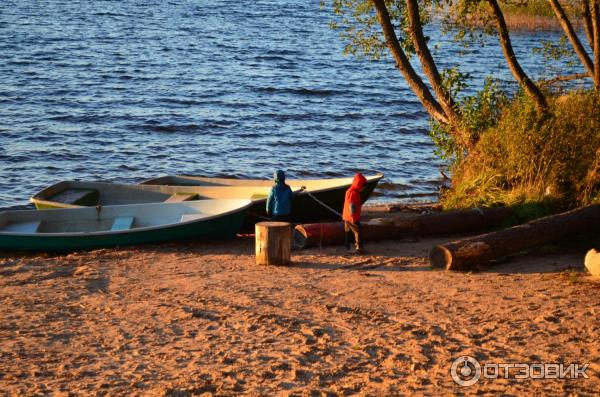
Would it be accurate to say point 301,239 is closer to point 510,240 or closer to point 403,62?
point 510,240

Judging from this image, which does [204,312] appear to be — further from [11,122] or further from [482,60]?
[482,60]

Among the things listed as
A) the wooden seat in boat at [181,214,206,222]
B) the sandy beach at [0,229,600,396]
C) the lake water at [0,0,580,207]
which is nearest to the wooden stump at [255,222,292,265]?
the sandy beach at [0,229,600,396]

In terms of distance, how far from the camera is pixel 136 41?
170ft

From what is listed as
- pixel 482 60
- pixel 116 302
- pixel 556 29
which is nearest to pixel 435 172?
pixel 116 302

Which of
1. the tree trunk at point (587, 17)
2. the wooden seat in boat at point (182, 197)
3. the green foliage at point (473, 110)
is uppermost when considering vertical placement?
the tree trunk at point (587, 17)

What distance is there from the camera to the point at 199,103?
35.4 metres

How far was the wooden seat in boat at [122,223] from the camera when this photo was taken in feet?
55.5

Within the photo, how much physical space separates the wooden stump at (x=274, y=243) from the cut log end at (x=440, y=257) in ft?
7.43

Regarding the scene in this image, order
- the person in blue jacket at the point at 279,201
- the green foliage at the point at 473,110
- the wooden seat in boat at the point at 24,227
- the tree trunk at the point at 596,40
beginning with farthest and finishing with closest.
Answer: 1. the tree trunk at the point at 596,40
2. the green foliage at the point at 473,110
3. the wooden seat in boat at the point at 24,227
4. the person in blue jacket at the point at 279,201

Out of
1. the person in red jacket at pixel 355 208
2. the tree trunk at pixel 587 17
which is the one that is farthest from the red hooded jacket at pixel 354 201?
the tree trunk at pixel 587 17

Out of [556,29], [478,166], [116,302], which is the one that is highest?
[556,29]

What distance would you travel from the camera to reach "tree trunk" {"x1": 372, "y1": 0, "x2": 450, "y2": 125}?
1867 centimetres

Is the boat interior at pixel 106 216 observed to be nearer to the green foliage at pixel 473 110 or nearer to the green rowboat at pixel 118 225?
the green rowboat at pixel 118 225

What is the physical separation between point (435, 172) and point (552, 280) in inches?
535
